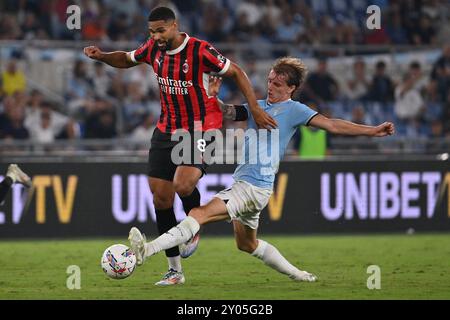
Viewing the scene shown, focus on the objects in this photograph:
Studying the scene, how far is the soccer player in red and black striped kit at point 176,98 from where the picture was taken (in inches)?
348

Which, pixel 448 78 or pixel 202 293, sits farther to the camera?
pixel 448 78

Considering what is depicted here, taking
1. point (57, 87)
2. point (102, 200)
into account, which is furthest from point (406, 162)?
point (57, 87)

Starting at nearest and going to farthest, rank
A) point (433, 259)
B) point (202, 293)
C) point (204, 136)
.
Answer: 1. point (202, 293)
2. point (204, 136)
3. point (433, 259)

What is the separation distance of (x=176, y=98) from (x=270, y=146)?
96 centimetres

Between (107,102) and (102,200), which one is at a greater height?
(107,102)

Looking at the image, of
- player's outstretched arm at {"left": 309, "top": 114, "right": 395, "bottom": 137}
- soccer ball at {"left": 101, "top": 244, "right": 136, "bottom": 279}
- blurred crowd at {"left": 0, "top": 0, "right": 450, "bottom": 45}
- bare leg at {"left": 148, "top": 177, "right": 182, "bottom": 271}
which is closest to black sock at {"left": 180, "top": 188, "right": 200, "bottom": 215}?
bare leg at {"left": 148, "top": 177, "right": 182, "bottom": 271}

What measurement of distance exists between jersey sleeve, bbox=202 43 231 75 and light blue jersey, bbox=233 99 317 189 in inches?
21.7

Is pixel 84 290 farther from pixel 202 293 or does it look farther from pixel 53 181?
pixel 53 181

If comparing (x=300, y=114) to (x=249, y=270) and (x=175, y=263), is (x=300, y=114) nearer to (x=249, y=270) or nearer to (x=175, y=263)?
(x=175, y=263)

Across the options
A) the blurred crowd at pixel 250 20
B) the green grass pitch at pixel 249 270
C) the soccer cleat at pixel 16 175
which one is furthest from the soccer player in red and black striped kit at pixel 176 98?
the blurred crowd at pixel 250 20

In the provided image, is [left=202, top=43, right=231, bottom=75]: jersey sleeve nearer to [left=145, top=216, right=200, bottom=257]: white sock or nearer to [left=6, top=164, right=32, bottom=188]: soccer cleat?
[left=145, top=216, right=200, bottom=257]: white sock

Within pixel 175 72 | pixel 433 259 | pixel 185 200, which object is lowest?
pixel 433 259

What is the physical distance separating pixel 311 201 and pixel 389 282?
531 centimetres

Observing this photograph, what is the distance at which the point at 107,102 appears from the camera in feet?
50.8
